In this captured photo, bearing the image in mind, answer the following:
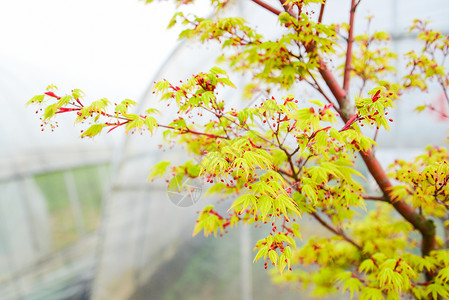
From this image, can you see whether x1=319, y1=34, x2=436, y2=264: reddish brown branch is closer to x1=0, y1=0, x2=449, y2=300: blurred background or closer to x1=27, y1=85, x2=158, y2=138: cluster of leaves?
x1=0, y1=0, x2=449, y2=300: blurred background

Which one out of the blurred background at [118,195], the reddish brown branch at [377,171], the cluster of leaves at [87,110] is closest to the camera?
the cluster of leaves at [87,110]

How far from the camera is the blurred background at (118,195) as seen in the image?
4195mm

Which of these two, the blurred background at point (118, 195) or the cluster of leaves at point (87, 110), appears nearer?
the cluster of leaves at point (87, 110)

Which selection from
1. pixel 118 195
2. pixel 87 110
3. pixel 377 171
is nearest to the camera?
pixel 87 110

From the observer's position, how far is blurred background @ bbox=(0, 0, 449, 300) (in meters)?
4.20

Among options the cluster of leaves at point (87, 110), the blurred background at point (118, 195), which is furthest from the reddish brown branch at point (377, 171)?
the cluster of leaves at point (87, 110)

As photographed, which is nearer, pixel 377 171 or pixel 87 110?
pixel 87 110

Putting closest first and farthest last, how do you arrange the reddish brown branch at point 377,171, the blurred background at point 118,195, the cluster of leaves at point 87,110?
1. the cluster of leaves at point 87,110
2. the reddish brown branch at point 377,171
3. the blurred background at point 118,195

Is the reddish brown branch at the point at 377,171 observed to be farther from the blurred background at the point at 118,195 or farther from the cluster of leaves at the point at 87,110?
the cluster of leaves at the point at 87,110

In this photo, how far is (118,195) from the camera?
4863 millimetres

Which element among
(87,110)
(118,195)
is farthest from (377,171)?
(118,195)

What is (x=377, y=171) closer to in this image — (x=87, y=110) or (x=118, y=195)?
(x=87, y=110)

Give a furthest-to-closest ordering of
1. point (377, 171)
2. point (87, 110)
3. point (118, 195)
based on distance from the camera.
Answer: point (118, 195) < point (377, 171) < point (87, 110)

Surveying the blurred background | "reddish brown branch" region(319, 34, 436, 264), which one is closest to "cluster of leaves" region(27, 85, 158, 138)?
the blurred background
